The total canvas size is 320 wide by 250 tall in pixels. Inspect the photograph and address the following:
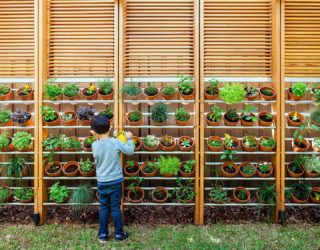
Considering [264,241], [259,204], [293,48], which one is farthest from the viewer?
[293,48]

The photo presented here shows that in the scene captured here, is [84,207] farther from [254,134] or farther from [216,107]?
[254,134]

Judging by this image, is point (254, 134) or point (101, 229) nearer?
point (101, 229)

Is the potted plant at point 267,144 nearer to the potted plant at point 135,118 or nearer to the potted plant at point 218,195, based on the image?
the potted plant at point 218,195

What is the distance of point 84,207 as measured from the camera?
15.8 feet

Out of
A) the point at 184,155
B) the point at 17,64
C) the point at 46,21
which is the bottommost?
the point at 184,155

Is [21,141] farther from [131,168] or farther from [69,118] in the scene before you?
[131,168]

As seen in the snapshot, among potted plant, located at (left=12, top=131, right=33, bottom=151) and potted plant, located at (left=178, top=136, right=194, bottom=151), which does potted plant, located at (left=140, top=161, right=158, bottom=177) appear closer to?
potted plant, located at (left=178, top=136, right=194, bottom=151)

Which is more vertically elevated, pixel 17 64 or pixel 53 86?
pixel 17 64

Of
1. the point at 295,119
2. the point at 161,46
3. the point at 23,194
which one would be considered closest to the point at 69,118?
the point at 23,194

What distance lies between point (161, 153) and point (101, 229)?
1.32 metres

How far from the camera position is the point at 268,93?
15.1 feet

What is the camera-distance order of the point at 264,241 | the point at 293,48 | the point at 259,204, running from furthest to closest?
the point at 293,48, the point at 259,204, the point at 264,241

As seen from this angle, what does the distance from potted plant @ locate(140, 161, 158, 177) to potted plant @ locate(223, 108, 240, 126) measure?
46.5 inches

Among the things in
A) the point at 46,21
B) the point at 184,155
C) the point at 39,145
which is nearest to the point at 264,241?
the point at 184,155
